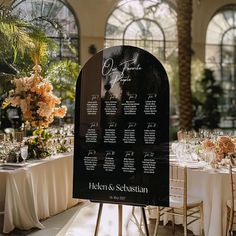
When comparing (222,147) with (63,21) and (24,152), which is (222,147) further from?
(63,21)

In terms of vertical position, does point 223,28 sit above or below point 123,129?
above

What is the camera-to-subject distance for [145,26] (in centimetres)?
1466

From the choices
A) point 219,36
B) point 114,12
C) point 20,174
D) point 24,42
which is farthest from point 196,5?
point 20,174

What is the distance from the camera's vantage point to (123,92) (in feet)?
14.0

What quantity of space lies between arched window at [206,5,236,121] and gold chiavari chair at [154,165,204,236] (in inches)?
399

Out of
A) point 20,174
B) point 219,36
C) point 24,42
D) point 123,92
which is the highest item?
point 219,36

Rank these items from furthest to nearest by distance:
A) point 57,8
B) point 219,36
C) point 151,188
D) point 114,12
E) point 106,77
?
point 219,36 → point 114,12 → point 57,8 → point 106,77 → point 151,188

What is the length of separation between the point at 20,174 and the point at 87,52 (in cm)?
863

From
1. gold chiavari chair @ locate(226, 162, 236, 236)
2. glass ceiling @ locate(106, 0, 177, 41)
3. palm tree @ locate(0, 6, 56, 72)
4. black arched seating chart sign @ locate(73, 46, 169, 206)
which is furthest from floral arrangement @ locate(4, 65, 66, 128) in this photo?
glass ceiling @ locate(106, 0, 177, 41)

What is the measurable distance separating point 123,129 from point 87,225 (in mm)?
2178

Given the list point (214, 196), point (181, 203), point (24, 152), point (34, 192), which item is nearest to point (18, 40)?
point (24, 152)

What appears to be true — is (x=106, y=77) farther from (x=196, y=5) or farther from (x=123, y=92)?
(x=196, y=5)

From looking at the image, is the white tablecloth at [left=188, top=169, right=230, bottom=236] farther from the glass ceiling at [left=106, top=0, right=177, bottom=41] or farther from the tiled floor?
the glass ceiling at [left=106, top=0, right=177, bottom=41]

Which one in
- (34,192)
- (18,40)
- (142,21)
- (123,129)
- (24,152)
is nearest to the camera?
(123,129)
